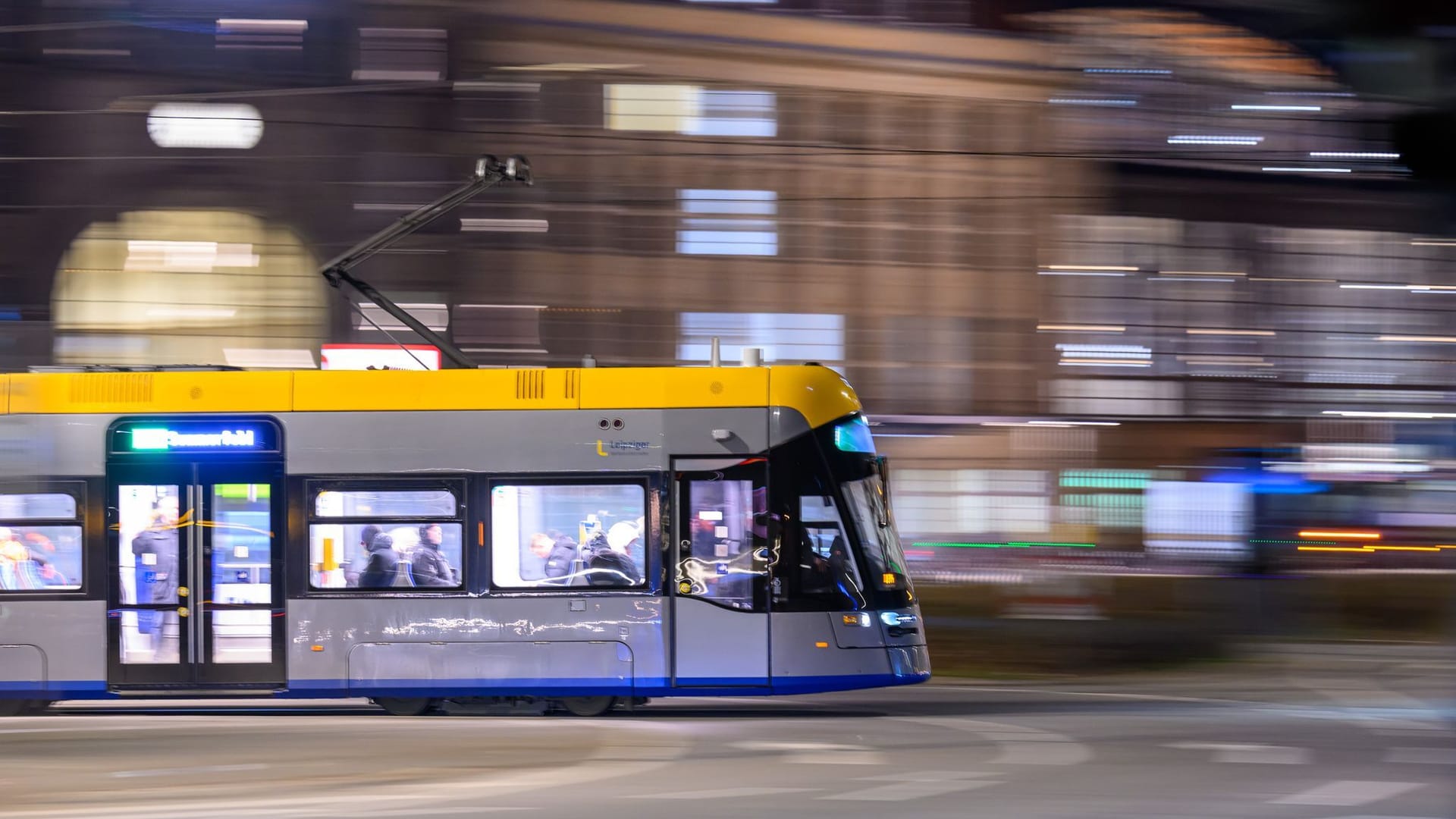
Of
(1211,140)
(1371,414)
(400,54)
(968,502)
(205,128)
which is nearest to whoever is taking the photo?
(205,128)

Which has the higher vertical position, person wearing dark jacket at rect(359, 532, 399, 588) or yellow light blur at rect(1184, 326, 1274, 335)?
yellow light blur at rect(1184, 326, 1274, 335)

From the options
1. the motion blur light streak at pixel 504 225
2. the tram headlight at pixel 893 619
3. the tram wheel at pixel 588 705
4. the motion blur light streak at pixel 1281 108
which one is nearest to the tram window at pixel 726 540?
the tram headlight at pixel 893 619

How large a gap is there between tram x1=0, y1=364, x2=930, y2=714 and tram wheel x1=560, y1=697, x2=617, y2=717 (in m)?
0.02

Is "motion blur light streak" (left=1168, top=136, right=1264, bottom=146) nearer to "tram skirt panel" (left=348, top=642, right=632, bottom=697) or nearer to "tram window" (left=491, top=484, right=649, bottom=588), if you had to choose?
"tram window" (left=491, top=484, right=649, bottom=588)

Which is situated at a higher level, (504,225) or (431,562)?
(504,225)

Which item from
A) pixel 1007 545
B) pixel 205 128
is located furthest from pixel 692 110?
pixel 1007 545

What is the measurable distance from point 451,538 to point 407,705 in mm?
1444

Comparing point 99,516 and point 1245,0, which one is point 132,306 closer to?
point 99,516

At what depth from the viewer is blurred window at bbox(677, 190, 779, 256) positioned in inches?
1501

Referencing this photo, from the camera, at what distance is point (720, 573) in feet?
37.4

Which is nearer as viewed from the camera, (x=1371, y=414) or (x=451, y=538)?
(x=451, y=538)

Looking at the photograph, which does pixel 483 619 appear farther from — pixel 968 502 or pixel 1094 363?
pixel 1094 363

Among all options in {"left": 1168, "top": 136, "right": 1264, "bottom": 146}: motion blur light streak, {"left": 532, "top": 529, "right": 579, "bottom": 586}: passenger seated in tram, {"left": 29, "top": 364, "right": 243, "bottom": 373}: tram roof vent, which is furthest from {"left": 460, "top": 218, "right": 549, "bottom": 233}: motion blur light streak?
{"left": 532, "top": 529, "right": 579, "bottom": 586}: passenger seated in tram

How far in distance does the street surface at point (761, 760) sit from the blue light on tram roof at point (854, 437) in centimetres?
210
